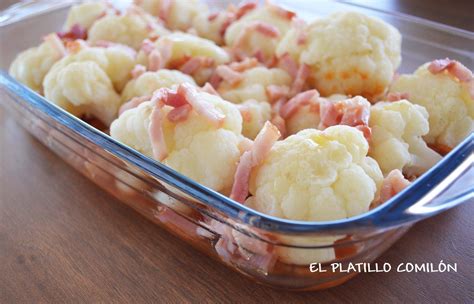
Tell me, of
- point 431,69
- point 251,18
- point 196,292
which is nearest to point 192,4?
point 251,18

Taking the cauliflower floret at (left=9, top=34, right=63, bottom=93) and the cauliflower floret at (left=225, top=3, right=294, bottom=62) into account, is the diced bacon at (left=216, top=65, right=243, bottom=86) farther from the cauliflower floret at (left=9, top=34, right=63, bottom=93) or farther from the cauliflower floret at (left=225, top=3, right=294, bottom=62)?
Answer: the cauliflower floret at (left=9, top=34, right=63, bottom=93)

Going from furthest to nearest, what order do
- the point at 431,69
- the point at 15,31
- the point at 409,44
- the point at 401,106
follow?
the point at 15,31
the point at 409,44
the point at 431,69
the point at 401,106

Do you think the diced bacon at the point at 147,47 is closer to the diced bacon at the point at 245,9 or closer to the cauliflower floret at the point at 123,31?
the cauliflower floret at the point at 123,31

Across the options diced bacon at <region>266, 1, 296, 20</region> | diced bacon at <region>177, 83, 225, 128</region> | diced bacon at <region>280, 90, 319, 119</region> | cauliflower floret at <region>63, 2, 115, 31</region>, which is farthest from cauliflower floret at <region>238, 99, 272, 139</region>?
cauliflower floret at <region>63, 2, 115, 31</region>

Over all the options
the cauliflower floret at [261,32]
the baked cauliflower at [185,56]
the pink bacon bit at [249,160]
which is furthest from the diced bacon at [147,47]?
the pink bacon bit at [249,160]

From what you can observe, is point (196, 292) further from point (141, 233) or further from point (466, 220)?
point (466, 220)

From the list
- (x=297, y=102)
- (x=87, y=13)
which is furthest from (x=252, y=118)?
(x=87, y=13)
